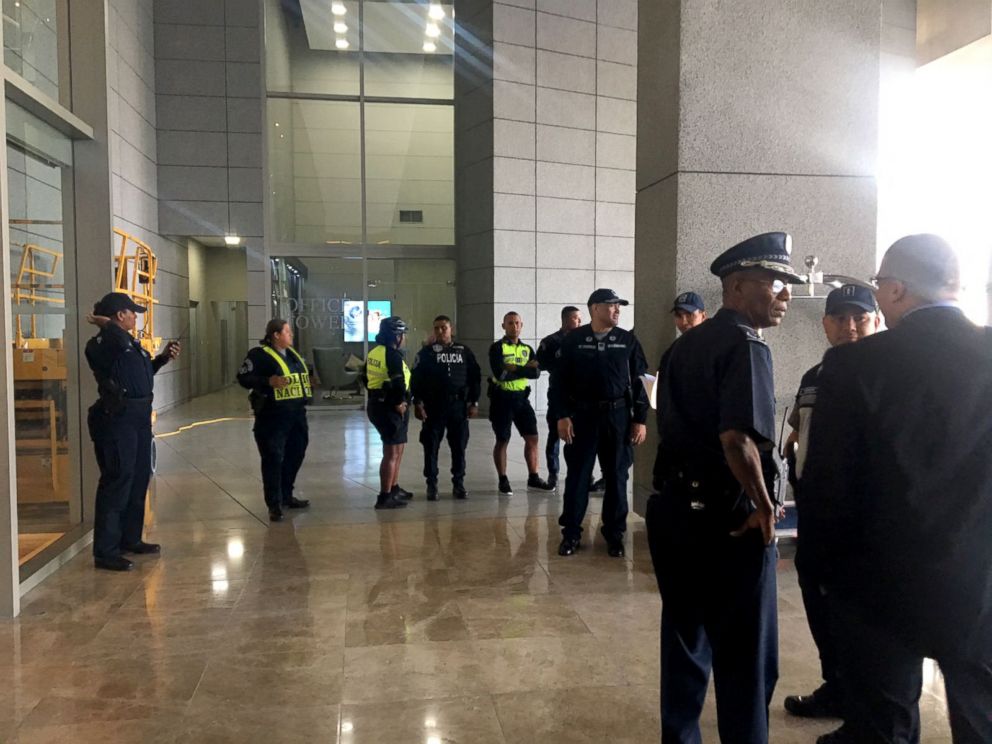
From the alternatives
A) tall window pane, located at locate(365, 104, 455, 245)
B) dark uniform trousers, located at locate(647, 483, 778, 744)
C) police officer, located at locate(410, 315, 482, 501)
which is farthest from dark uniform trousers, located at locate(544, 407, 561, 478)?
tall window pane, located at locate(365, 104, 455, 245)

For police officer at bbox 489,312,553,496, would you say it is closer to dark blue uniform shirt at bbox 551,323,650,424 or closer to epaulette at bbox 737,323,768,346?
dark blue uniform shirt at bbox 551,323,650,424

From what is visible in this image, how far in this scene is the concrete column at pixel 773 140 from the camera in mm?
5348

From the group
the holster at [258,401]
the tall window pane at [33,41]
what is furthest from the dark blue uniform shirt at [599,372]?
the tall window pane at [33,41]

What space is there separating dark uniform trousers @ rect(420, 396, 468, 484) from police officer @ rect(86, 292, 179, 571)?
2.68 m

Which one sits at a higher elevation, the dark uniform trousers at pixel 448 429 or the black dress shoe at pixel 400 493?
the dark uniform trousers at pixel 448 429

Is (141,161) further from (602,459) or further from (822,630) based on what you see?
(822,630)

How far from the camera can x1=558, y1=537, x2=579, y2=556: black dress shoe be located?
516cm

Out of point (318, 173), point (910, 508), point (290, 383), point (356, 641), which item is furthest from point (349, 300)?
point (910, 508)

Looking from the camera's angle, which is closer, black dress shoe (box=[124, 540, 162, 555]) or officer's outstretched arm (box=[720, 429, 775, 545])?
officer's outstretched arm (box=[720, 429, 775, 545])

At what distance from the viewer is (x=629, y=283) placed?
47.2 ft

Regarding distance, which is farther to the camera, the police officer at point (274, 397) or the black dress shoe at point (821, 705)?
the police officer at point (274, 397)

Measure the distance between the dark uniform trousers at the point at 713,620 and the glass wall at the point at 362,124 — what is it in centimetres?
1267

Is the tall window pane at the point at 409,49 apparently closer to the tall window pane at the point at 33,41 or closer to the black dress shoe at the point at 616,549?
the tall window pane at the point at 33,41

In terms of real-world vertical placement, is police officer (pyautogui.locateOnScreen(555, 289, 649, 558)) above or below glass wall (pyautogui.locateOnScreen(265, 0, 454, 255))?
below
